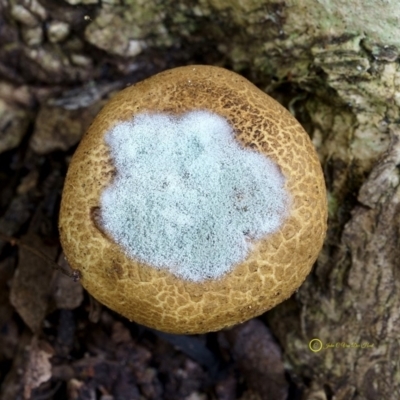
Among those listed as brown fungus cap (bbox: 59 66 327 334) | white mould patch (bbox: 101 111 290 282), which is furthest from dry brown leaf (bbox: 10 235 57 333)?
white mould patch (bbox: 101 111 290 282)

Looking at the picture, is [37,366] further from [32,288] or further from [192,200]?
[192,200]

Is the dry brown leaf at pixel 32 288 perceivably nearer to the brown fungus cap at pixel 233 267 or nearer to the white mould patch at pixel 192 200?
the brown fungus cap at pixel 233 267

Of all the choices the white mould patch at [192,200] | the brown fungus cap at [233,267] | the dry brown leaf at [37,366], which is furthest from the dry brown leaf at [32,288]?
the white mould patch at [192,200]

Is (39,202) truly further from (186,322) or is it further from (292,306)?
(292,306)

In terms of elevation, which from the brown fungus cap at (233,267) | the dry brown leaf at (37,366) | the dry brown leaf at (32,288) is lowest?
the dry brown leaf at (37,366)

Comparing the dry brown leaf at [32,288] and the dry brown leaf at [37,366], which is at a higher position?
the dry brown leaf at [32,288]

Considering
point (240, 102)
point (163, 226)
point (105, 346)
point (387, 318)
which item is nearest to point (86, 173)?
point (163, 226)

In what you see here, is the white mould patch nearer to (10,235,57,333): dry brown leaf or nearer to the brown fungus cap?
the brown fungus cap
